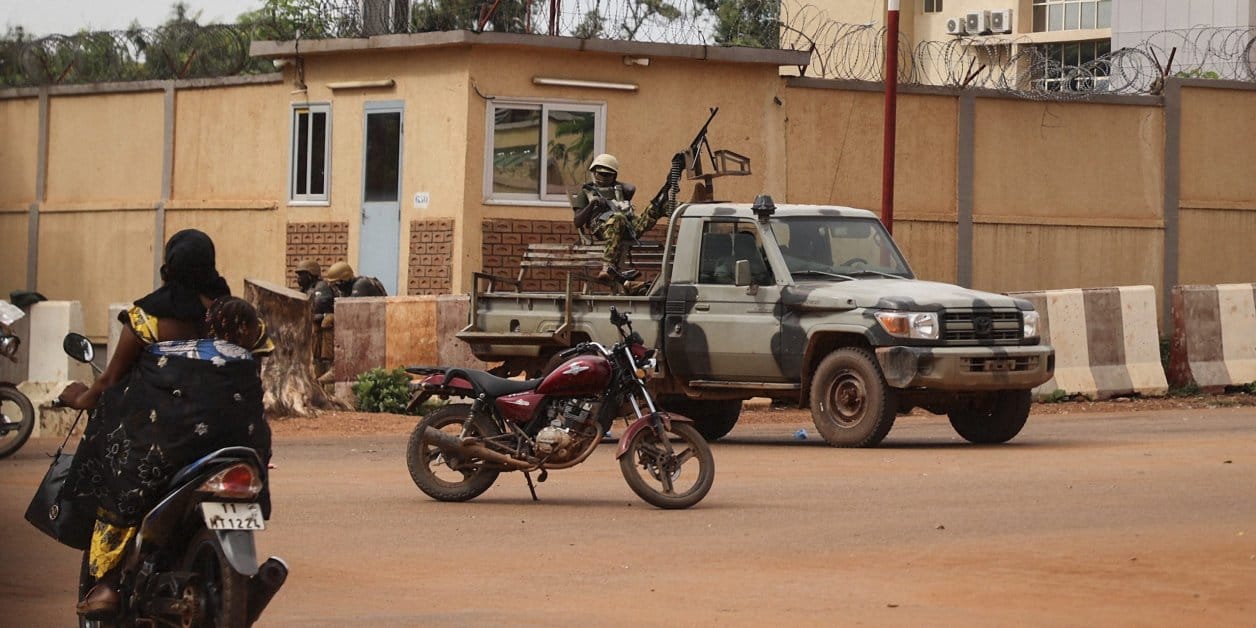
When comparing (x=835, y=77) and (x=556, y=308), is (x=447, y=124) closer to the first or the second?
(x=835, y=77)

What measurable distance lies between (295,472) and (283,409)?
4.97m

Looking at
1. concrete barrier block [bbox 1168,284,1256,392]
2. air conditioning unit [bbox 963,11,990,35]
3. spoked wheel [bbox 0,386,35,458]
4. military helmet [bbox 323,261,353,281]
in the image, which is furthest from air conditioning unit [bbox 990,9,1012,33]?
spoked wheel [bbox 0,386,35,458]

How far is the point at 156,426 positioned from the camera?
6855mm

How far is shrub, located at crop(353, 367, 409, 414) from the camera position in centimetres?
2048

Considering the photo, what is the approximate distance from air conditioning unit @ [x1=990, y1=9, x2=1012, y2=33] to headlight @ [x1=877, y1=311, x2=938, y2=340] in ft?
139

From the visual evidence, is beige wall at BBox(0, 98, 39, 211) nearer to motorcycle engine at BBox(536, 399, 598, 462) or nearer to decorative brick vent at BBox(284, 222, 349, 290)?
decorative brick vent at BBox(284, 222, 349, 290)

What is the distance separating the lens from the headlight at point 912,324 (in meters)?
15.6

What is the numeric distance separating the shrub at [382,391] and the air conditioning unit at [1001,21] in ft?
128

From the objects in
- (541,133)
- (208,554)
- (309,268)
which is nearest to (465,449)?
(208,554)

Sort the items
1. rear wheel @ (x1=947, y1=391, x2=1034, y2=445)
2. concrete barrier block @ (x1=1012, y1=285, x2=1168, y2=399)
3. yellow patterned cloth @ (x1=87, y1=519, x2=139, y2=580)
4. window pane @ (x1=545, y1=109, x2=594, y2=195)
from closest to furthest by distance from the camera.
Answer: yellow patterned cloth @ (x1=87, y1=519, x2=139, y2=580) → rear wheel @ (x1=947, y1=391, x2=1034, y2=445) → concrete barrier block @ (x1=1012, y1=285, x2=1168, y2=399) → window pane @ (x1=545, y1=109, x2=594, y2=195)

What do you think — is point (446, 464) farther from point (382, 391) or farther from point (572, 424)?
point (382, 391)

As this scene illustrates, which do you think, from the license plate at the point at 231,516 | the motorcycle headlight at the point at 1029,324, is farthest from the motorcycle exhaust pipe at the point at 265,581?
the motorcycle headlight at the point at 1029,324

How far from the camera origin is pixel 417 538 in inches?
418

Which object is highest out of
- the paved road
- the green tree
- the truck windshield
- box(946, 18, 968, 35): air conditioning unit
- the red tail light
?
box(946, 18, 968, 35): air conditioning unit
